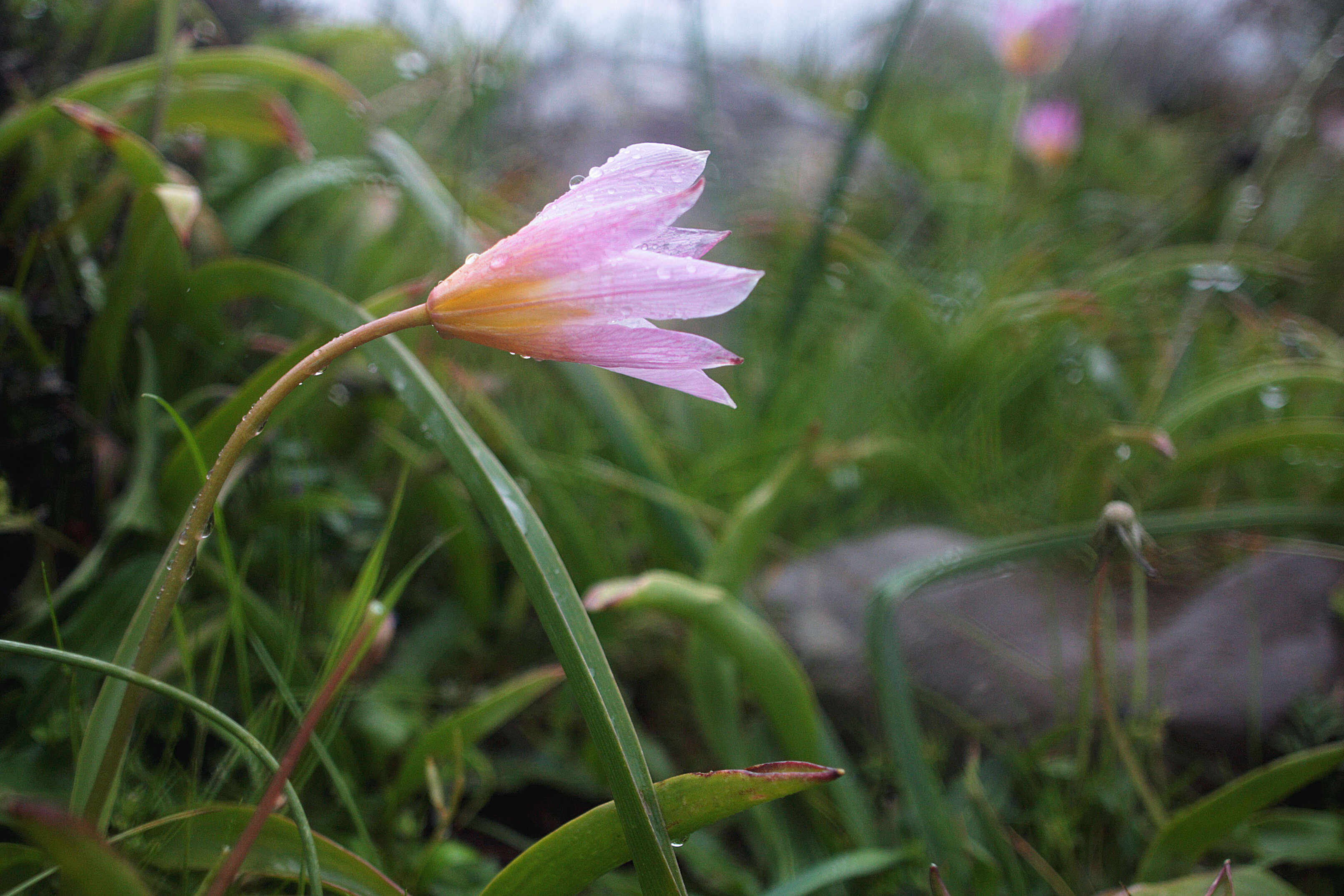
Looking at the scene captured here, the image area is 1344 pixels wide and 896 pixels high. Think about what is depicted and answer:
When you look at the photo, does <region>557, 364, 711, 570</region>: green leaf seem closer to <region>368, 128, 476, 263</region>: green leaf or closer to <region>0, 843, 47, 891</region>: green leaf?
<region>368, 128, 476, 263</region>: green leaf

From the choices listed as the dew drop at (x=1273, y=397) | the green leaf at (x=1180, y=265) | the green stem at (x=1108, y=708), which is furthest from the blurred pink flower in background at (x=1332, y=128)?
the green stem at (x=1108, y=708)

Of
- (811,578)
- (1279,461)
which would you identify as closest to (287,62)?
(811,578)

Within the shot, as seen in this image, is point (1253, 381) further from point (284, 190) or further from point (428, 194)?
point (284, 190)

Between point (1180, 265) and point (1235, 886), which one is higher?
point (1180, 265)

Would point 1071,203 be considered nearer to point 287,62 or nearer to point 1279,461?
point 1279,461

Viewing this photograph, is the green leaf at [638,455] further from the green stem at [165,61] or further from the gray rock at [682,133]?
the gray rock at [682,133]

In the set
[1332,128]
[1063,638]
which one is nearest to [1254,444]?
[1063,638]
